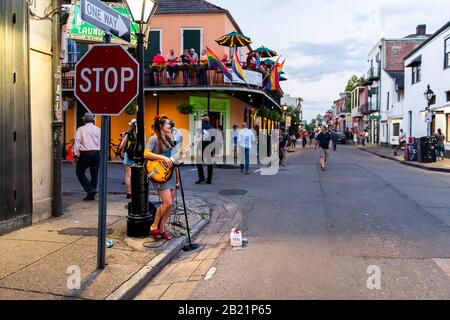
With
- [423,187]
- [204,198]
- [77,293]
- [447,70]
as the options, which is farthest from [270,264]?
[447,70]

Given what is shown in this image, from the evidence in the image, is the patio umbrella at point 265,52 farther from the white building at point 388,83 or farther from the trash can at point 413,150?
the white building at point 388,83

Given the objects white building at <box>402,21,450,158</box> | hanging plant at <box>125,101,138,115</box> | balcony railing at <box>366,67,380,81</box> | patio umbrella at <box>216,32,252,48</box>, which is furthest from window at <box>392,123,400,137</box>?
hanging plant at <box>125,101,138,115</box>

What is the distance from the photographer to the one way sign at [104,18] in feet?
14.6

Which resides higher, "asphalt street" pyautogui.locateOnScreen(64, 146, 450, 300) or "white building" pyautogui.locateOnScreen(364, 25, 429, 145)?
"white building" pyautogui.locateOnScreen(364, 25, 429, 145)

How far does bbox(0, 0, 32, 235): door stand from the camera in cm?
596

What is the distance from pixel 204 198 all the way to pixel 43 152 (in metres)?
3.97

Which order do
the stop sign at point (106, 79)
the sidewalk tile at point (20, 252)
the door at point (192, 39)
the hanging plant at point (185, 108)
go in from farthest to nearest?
the door at point (192, 39), the hanging plant at point (185, 108), the sidewalk tile at point (20, 252), the stop sign at point (106, 79)

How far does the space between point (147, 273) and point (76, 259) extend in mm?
920

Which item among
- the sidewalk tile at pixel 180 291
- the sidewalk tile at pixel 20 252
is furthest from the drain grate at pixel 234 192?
the sidewalk tile at pixel 180 291

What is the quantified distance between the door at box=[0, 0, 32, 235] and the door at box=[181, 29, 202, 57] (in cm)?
1549

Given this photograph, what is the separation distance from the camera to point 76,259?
503 cm

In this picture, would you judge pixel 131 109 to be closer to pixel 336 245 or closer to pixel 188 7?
pixel 188 7

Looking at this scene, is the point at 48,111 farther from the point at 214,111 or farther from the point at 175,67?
the point at 214,111

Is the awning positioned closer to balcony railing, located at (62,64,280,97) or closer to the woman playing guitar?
balcony railing, located at (62,64,280,97)
